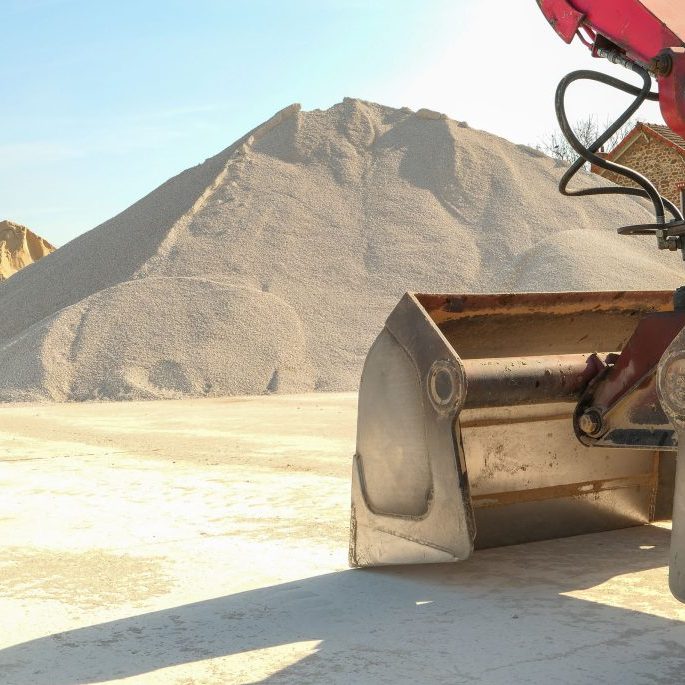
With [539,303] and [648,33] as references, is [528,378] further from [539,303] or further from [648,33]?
[648,33]

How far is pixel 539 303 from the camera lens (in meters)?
3.70

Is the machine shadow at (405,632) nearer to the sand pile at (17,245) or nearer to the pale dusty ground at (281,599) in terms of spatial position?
the pale dusty ground at (281,599)

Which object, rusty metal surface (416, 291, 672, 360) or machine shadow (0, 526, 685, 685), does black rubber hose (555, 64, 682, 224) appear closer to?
rusty metal surface (416, 291, 672, 360)

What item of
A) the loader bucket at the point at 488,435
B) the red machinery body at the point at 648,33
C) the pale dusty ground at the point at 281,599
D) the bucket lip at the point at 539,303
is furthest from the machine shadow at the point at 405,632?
the red machinery body at the point at 648,33

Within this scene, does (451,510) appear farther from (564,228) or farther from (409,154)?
(409,154)

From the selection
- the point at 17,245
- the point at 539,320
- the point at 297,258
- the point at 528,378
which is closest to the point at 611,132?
the point at 528,378

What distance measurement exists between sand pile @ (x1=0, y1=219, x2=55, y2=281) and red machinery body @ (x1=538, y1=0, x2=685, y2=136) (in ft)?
141

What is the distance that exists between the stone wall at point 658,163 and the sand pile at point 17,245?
30.3 meters

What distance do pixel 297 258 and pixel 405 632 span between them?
1656cm

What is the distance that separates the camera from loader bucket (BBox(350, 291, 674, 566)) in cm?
299

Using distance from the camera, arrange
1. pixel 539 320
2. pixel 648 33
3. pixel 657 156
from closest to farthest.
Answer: pixel 648 33 < pixel 539 320 < pixel 657 156

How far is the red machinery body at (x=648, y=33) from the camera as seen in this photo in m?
2.71

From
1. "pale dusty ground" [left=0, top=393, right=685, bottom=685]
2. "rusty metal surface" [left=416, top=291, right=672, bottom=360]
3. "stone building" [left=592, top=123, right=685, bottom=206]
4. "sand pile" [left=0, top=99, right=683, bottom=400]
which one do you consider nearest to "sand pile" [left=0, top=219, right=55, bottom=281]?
"sand pile" [left=0, top=99, right=683, bottom=400]

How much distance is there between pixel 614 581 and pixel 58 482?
3.69 m
